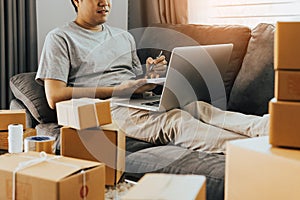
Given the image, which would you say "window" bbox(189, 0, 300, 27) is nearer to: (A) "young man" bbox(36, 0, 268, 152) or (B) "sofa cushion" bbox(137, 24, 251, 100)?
(B) "sofa cushion" bbox(137, 24, 251, 100)

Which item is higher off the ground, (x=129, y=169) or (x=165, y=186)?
(x=165, y=186)

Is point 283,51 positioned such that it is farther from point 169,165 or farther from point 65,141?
point 65,141

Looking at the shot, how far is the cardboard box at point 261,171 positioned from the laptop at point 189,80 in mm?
634

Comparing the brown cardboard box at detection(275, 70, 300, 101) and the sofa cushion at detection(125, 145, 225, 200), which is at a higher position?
the brown cardboard box at detection(275, 70, 300, 101)

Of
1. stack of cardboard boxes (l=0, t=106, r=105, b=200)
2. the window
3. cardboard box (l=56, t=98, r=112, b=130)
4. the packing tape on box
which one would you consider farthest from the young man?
the window

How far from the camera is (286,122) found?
130 centimetres

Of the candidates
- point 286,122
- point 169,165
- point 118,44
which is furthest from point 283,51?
point 118,44

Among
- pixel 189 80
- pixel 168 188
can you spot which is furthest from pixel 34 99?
pixel 168 188

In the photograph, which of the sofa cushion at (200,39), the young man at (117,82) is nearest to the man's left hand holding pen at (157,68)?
the young man at (117,82)

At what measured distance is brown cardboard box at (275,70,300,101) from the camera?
50.5 inches

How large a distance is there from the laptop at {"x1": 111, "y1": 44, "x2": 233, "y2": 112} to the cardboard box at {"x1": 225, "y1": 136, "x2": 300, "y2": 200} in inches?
24.9

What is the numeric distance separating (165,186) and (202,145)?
87cm

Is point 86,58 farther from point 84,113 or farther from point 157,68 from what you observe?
point 84,113

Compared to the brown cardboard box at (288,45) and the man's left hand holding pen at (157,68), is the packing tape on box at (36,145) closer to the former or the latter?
the man's left hand holding pen at (157,68)
